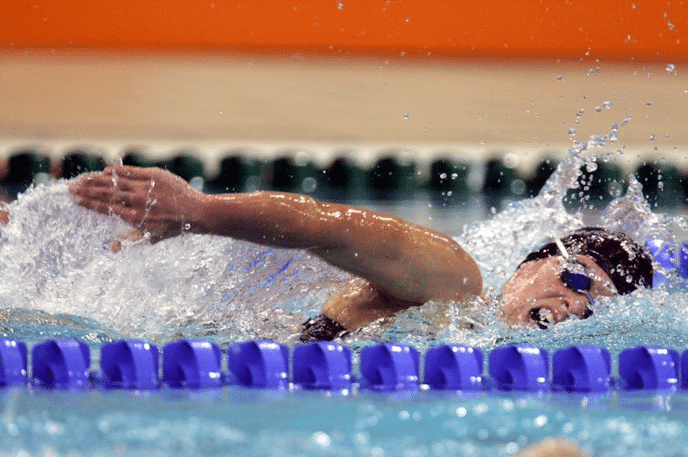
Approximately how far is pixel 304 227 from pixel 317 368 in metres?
0.30

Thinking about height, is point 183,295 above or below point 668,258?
below

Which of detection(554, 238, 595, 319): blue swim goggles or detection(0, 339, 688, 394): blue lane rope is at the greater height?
detection(554, 238, 595, 319): blue swim goggles

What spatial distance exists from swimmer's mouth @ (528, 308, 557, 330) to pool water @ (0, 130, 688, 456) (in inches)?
1.1

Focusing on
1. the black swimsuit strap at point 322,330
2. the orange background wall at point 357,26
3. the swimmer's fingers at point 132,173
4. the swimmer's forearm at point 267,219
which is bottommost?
the black swimsuit strap at point 322,330

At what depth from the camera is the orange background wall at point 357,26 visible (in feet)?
20.3

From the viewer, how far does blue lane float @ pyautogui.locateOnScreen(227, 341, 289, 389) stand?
72.0 inches

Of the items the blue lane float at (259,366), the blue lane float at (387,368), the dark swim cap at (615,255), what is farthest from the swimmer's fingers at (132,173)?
the dark swim cap at (615,255)

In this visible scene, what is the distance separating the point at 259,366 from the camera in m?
1.83

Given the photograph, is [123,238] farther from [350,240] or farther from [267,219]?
[350,240]

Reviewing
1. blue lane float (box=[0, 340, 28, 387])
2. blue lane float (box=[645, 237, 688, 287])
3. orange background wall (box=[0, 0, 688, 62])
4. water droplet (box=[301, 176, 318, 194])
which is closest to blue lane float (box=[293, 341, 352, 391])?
blue lane float (box=[0, 340, 28, 387])

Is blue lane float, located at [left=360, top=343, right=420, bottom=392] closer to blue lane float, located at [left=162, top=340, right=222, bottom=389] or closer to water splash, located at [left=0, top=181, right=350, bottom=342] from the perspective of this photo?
blue lane float, located at [left=162, top=340, right=222, bottom=389]

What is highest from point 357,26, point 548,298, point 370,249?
point 357,26

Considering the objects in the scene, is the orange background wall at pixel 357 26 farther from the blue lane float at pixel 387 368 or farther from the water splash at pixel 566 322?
the blue lane float at pixel 387 368

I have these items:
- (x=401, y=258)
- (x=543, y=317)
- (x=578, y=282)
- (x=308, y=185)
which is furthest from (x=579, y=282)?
(x=308, y=185)
